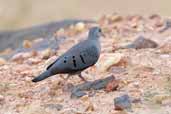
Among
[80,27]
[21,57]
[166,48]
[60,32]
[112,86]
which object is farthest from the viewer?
[60,32]

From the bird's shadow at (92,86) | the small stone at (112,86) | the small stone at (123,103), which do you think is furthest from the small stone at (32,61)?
the small stone at (123,103)

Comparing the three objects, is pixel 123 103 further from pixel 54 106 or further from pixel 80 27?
pixel 80 27

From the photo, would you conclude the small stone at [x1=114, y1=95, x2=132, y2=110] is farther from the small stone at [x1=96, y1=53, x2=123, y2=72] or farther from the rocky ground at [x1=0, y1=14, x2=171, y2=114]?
the small stone at [x1=96, y1=53, x2=123, y2=72]

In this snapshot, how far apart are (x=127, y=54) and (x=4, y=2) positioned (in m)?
10.2

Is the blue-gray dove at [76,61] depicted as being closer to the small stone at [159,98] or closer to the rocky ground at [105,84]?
the rocky ground at [105,84]

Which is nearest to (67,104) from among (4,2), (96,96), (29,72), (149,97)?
(96,96)

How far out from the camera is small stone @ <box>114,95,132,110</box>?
6.75 metres

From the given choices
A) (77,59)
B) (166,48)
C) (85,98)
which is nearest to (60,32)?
(166,48)

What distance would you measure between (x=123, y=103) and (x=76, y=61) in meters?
0.74

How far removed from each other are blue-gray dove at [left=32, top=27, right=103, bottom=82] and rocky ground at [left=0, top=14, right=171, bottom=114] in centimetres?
19

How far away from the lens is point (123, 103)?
268 inches

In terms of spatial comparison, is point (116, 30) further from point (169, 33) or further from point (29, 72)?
point (29, 72)

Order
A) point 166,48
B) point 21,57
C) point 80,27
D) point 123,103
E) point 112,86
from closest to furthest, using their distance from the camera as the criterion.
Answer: point 123,103 < point 112,86 < point 166,48 < point 21,57 < point 80,27

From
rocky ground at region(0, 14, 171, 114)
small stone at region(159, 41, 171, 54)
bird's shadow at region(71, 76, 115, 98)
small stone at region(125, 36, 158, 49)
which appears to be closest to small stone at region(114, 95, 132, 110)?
rocky ground at region(0, 14, 171, 114)
